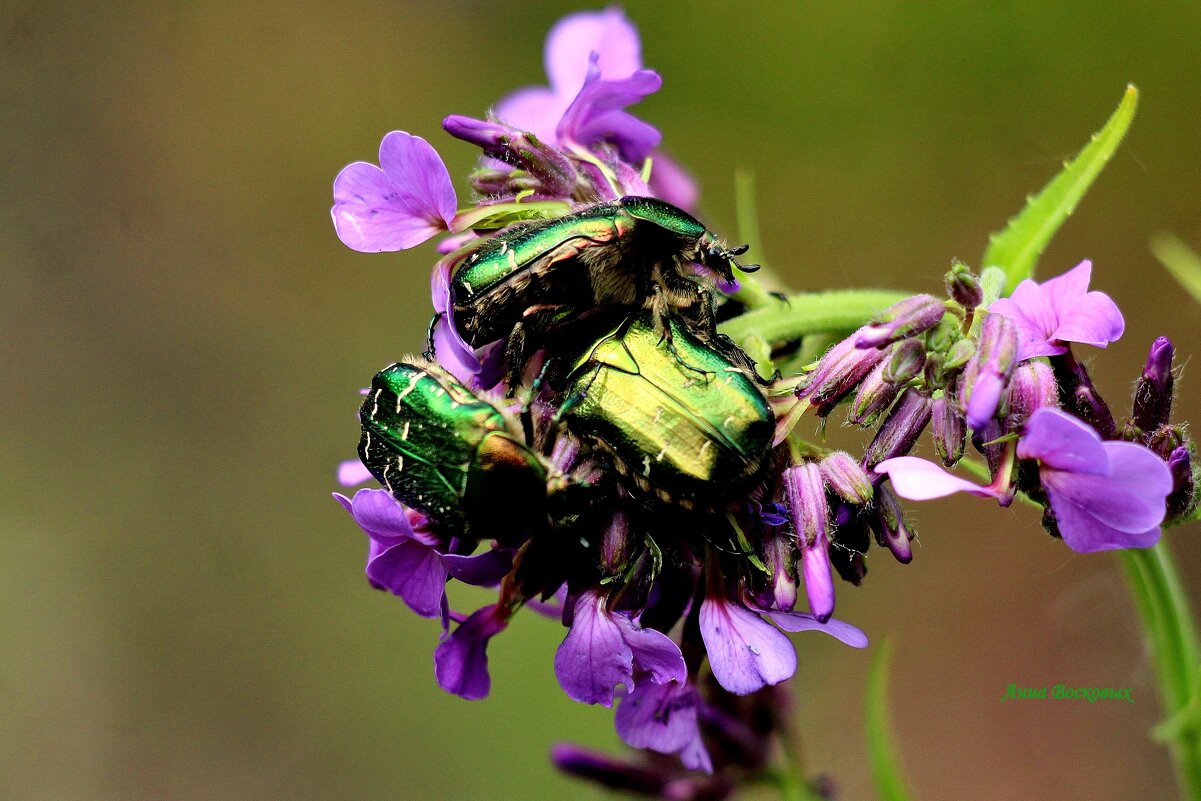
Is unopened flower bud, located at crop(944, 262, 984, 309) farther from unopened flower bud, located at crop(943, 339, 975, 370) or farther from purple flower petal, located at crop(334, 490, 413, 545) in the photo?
purple flower petal, located at crop(334, 490, 413, 545)

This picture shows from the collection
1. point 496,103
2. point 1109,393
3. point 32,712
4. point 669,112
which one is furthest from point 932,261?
point 32,712

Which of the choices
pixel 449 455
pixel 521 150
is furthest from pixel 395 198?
pixel 449 455

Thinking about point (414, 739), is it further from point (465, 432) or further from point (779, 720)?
point (465, 432)

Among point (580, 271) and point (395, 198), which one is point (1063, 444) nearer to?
point (580, 271)

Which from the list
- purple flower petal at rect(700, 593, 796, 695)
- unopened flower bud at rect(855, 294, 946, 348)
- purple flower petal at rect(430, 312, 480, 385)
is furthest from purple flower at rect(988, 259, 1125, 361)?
purple flower petal at rect(430, 312, 480, 385)

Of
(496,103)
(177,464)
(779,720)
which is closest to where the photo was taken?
(779,720)

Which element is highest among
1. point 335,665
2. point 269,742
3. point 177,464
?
point 177,464

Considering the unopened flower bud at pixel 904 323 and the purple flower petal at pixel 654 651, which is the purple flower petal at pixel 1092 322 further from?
the purple flower petal at pixel 654 651
